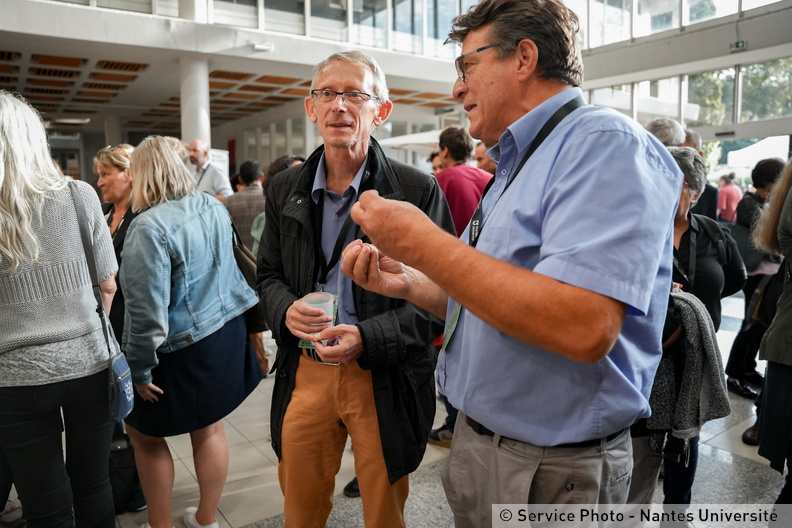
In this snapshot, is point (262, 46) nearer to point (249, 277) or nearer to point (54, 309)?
point (249, 277)

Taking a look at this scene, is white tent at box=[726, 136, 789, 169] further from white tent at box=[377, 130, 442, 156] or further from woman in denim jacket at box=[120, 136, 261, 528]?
woman in denim jacket at box=[120, 136, 261, 528]

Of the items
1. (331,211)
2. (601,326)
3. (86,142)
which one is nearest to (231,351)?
(331,211)

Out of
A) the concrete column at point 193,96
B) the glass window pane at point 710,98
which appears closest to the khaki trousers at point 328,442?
the concrete column at point 193,96

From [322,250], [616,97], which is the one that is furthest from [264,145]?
[322,250]

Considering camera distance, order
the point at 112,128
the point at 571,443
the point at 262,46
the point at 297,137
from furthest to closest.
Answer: the point at 112,128 < the point at 297,137 < the point at 262,46 < the point at 571,443

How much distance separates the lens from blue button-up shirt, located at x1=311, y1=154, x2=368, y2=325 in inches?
75.1

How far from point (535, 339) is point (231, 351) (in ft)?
6.13

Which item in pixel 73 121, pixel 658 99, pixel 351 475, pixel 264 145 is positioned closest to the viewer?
pixel 351 475

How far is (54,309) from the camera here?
177 cm

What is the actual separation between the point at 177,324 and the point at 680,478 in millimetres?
2175

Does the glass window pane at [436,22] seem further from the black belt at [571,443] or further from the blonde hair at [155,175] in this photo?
the black belt at [571,443]

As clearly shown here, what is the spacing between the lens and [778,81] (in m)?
9.94

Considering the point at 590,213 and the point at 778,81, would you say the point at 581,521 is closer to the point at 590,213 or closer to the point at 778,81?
the point at 590,213

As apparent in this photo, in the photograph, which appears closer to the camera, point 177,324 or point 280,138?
point 177,324
